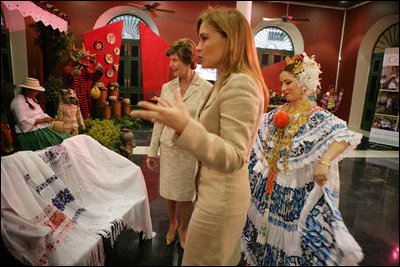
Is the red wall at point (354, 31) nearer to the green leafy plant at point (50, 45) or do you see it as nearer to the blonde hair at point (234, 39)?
the blonde hair at point (234, 39)

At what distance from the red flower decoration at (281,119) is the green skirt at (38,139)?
5.17ft

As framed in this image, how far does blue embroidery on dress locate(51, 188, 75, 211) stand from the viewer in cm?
149

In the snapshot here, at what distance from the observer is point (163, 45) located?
2.04 meters

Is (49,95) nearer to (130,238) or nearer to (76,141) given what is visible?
(76,141)

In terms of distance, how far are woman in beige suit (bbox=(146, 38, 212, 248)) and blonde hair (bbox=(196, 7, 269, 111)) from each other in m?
0.91

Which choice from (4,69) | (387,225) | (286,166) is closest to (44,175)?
(4,69)

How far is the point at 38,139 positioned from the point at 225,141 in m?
1.49

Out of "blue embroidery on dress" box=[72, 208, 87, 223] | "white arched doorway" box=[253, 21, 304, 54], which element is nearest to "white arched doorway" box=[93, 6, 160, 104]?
"blue embroidery on dress" box=[72, 208, 87, 223]

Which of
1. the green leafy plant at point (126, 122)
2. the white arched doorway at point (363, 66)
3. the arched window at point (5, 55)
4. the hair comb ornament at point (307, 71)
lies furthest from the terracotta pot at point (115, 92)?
the white arched doorway at point (363, 66)

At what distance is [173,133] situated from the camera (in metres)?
1.91

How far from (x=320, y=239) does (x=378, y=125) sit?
69 centimetres

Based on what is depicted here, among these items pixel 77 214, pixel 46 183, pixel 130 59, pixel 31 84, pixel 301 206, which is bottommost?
pixel 77 214

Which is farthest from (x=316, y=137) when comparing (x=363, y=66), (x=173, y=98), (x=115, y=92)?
(x=115, y=92)

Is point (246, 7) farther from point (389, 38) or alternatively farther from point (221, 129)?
point (221, 129)
